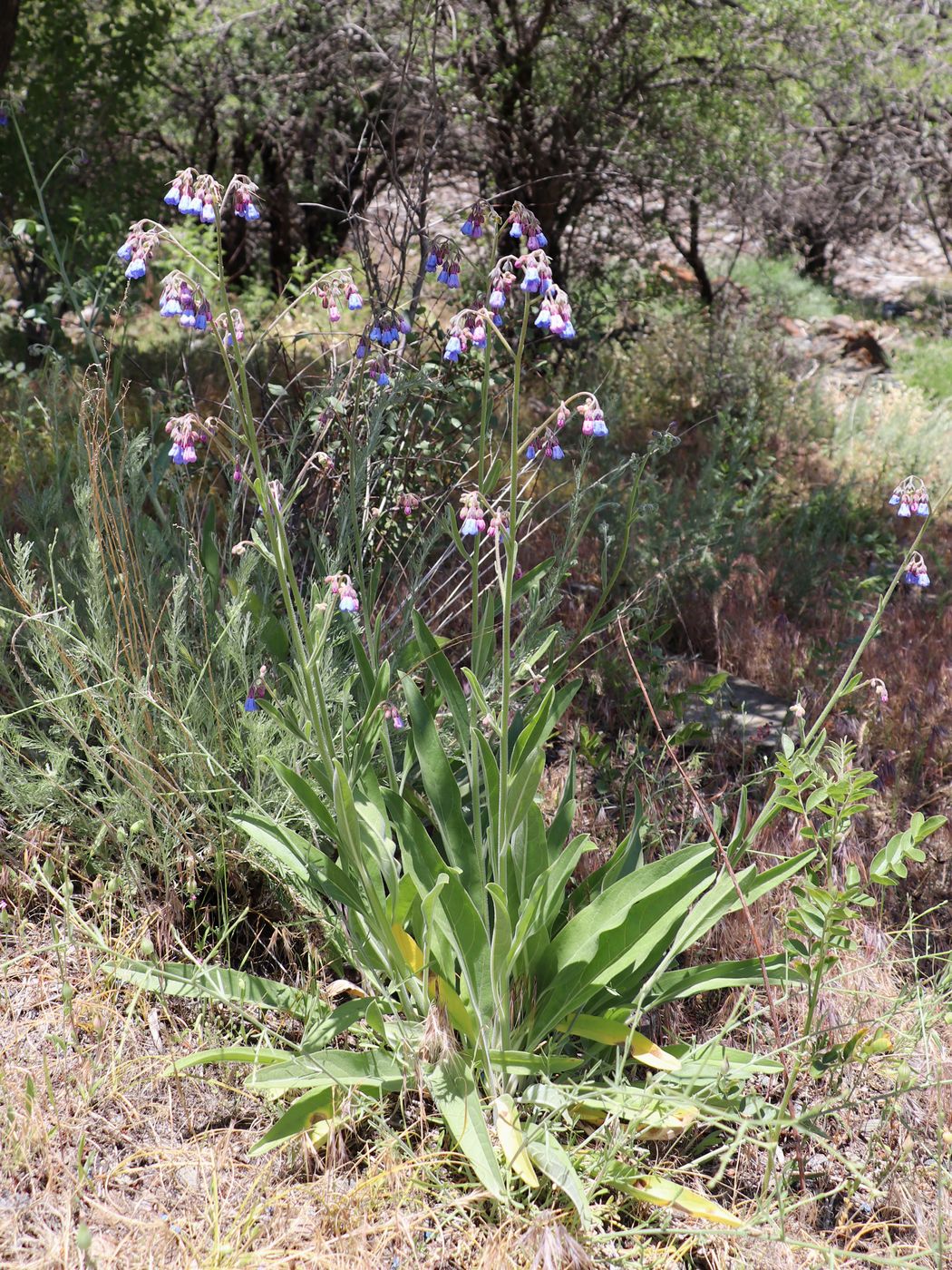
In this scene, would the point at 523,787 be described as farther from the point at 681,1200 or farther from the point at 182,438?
the point at 182,438

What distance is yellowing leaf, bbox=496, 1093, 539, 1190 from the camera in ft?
6.73

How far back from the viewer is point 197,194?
6.43 ft

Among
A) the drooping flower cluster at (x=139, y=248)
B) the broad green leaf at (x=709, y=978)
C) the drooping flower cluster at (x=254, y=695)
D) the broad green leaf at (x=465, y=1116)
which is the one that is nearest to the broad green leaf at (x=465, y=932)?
the broad green leaf at (x=465, y=1116)


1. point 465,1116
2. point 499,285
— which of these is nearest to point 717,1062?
point 465,1116

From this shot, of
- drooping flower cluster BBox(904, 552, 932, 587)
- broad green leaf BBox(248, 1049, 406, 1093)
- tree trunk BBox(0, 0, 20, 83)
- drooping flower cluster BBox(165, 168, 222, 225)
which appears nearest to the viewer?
drooping flower cluster BBox(165, 168, 222, 225)

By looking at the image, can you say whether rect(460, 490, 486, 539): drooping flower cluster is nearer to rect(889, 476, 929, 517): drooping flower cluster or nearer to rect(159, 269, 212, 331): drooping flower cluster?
rect(159, 269, 212, 331): drooping flower cluster

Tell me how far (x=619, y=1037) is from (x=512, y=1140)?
1.07 ft

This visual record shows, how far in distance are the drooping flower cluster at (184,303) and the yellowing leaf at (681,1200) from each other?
6.08ft

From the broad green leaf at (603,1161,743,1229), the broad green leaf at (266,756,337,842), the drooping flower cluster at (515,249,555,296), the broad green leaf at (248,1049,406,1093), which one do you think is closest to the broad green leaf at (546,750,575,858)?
the broad green leaf at (266,756,337,842)

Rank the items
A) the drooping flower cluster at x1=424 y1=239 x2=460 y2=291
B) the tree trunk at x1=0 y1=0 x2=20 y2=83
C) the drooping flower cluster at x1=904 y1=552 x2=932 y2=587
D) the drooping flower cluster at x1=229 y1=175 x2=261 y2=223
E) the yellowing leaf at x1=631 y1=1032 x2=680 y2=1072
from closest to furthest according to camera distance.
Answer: the drooping flower cluster at x1=229 y1=175 x2=261 y2=223 < the yellowing leaf at x1=631 y1=1032 x2=680 y2=1072 < the drooping flower cluster at x1=904 y1=552 x2=932 y2=587 < the drooping flower cluster at x1=424 y1=239 x2=460 y2=291 < the tree trunk at x1=0 y1=0 x2=20 y2=83

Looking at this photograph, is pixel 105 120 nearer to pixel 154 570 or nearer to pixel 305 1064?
pixel 154 570

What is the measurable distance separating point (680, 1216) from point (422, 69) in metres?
7.35

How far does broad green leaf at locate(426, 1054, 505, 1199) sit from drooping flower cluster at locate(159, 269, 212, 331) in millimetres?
1547

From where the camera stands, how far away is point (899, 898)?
3209mm
